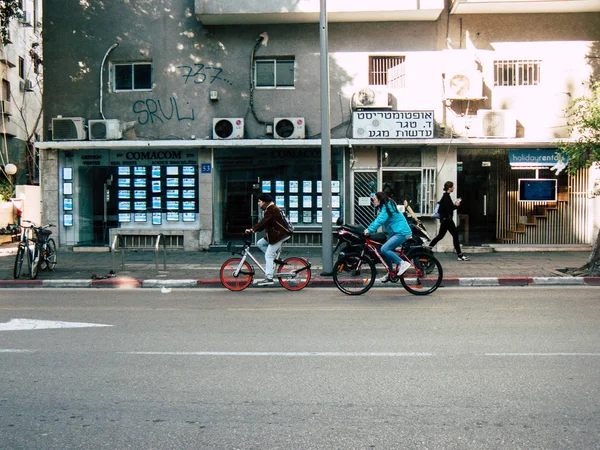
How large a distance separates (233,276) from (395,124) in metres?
7.53

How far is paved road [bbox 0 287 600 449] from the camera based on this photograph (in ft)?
13.2

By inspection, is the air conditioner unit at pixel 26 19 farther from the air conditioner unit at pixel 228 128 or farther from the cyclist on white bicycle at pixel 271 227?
the cyclist on white bicycle at pixel 271 227

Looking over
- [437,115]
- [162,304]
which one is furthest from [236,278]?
[437,115]

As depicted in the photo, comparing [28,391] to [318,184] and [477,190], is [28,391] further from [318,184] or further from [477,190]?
[477,190]

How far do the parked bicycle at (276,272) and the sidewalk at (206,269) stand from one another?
79 centimetres

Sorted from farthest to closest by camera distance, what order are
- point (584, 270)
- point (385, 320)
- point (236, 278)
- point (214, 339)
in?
point (584, 270), point (236, 278), point (385, 320), point (214, 339)

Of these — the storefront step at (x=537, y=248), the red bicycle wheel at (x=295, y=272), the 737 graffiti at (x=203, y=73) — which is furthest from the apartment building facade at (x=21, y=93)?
the storefront step at (x=537, y=248)

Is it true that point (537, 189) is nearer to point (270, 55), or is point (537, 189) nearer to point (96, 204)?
point (270, 55)

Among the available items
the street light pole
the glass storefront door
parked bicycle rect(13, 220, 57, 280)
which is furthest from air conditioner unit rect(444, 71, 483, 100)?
parked bicycle rect(13, 220, 57, 280)

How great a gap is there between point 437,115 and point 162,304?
1033 cm

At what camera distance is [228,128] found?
55.0ft

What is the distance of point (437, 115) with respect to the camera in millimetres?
16625

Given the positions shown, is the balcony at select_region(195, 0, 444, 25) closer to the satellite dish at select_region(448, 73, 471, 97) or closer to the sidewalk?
the satellite dish at select_region(448, 73, 471, 97)

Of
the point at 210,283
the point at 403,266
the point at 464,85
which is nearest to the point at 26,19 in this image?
the point at 464,85
